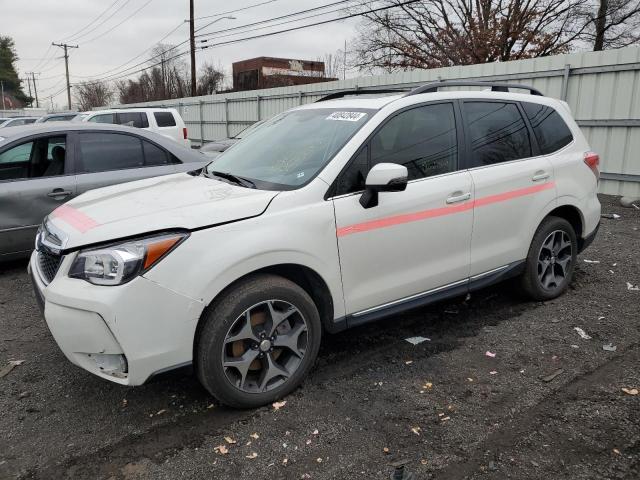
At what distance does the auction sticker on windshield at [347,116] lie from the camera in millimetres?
3533

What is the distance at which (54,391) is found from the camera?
333 cm

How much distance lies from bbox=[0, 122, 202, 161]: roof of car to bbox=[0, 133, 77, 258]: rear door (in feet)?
0.33

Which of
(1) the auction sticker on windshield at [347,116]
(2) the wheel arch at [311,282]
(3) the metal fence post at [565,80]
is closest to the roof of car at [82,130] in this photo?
(1) the auction sticker on windshield at [347,116]

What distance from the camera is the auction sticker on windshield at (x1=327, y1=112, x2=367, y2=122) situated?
3533 mm

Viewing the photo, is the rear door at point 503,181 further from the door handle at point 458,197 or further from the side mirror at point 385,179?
the side mirror at point 385,179

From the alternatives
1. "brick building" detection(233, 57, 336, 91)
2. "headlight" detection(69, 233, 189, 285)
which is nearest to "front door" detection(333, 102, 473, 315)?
"headlight" detection(69, 233, 189, 285)

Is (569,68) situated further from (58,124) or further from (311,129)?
(58,124)

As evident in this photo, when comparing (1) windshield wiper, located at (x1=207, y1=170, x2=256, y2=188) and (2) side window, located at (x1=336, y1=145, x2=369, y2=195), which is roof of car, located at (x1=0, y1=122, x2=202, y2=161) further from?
(2) side window, located at (x1=336, y1=145, x2=369, y2=195)

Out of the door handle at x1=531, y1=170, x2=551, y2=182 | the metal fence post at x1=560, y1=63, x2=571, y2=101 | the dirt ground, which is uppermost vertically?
the metal fence post at x1=560, y1=63, x2=571, y2=101

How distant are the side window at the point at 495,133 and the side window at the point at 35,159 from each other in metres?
4.46

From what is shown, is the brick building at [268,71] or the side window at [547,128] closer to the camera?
the side window at [547,128]

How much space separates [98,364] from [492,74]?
1064 cm

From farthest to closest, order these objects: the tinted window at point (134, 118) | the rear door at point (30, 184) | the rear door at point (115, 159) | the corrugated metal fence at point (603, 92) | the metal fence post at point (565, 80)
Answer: the tinted window at point (134, 118) < the metal fence post at point (565, 80) < the corrugated metal fence at point (603, 92) < the rear door at point (115, 159) < the rear door at point (30, 184)

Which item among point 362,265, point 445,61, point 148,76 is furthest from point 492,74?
point 148,76
